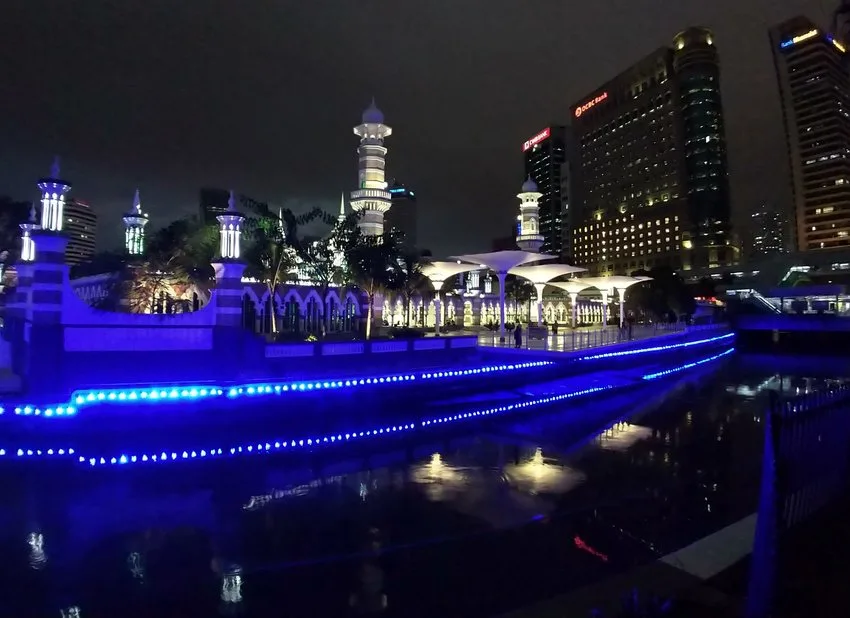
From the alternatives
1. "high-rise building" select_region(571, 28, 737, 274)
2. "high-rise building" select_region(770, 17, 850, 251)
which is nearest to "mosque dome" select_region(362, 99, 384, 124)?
"high-rise building" select_region(571, 28, 737, 274)

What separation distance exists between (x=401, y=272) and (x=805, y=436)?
24.1 metres

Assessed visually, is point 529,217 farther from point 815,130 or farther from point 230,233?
point 815,130

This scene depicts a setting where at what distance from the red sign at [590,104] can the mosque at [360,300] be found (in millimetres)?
85520

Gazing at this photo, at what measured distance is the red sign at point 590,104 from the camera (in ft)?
434

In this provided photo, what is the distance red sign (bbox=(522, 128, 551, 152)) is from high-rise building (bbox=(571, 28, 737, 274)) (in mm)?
27843

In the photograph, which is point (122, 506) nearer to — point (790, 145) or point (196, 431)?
point (196, 431)

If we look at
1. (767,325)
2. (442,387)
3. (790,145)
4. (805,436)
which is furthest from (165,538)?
(790,145)

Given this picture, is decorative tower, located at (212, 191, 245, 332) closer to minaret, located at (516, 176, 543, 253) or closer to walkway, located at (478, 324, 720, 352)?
walkway, located at (478, 324, 720, 352)

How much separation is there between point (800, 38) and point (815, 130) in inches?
674

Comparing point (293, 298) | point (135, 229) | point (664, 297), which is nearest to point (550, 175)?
point (664, 297)

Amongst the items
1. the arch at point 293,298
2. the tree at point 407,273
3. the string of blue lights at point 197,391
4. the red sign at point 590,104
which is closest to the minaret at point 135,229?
the arch at point 293,298

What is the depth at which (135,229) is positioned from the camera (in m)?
29.9

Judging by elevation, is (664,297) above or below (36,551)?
above

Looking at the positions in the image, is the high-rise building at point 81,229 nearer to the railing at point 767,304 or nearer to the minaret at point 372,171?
the minaret at point 372,171
